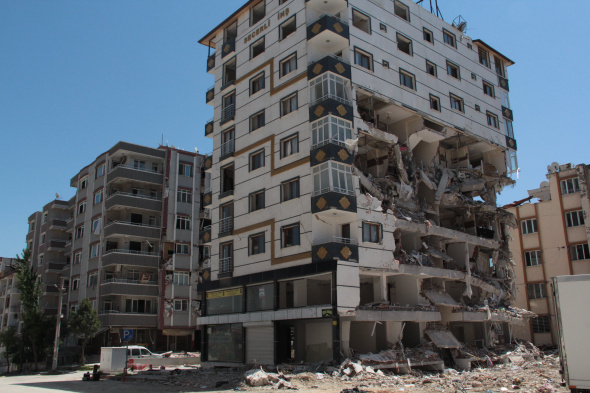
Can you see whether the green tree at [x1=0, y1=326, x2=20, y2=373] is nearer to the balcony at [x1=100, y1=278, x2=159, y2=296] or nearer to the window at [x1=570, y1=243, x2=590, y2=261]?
the balcony at [x1=100, y1=278, x2=159, y2=296]

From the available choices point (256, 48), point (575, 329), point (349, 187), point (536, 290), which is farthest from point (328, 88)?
point (536, 290)

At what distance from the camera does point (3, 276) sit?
9512cm

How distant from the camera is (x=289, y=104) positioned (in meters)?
41.3

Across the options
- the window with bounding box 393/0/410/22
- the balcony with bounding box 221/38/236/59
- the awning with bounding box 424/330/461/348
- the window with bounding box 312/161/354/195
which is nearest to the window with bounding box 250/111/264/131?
the balcony with bounding box 221/38/236/59

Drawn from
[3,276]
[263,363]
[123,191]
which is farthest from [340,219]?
[3,276]

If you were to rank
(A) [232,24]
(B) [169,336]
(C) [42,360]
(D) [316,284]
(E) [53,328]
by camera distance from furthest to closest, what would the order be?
1. (B) [169,336]
2. (C) [42,360]
3. (E) [53,328]
4. (A) [232,24]
5. (D) [316,284]

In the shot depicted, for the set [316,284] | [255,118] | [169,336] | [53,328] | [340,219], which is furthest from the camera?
[169,336]

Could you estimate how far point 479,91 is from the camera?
52781mm

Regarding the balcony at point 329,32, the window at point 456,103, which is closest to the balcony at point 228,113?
the balcony at point 329,32

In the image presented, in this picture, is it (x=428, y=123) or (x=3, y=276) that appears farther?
(x=3, y=276)

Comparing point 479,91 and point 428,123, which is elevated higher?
point 479,91

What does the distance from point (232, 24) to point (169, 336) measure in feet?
112

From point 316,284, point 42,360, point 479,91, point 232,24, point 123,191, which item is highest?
point 232,24

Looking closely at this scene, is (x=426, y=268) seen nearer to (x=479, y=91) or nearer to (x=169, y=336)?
(x=479, y=91)
